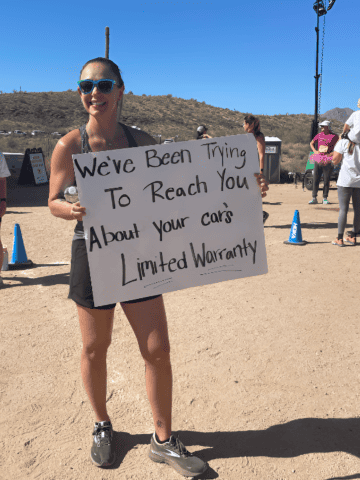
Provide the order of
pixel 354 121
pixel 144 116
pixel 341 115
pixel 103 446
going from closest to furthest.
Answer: pixel 103 446, pixel 354 121, pixel 341 115, pixel 144 116

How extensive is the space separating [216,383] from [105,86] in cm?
209

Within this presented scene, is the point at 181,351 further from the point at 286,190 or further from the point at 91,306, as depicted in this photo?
the point at 286,190

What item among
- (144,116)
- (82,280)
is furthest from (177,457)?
(144,116)

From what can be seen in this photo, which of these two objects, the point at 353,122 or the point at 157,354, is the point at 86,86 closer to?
the point at 157,354

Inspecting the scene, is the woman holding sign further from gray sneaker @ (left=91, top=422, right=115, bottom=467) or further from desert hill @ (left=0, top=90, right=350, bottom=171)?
desert hill @ (left=0, top=90, right=350, bottom=171)

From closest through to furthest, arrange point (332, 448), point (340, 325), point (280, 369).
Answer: point (332, 448) → point (280, 369) → point (340, 325)

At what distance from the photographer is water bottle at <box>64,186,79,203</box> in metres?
1.89

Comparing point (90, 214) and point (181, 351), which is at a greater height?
point (90, 214)

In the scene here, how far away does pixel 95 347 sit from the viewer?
2.09m

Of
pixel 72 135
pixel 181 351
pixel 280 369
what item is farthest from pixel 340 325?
pixel 72 135

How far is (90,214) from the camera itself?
189 centimetres

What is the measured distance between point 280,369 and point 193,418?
85 cm

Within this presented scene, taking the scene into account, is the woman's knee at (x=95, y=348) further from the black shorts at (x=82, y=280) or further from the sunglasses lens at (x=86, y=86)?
the sunglasses lens at (x=86, y=86)

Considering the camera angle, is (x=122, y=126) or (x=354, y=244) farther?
(x=354, y=244)
